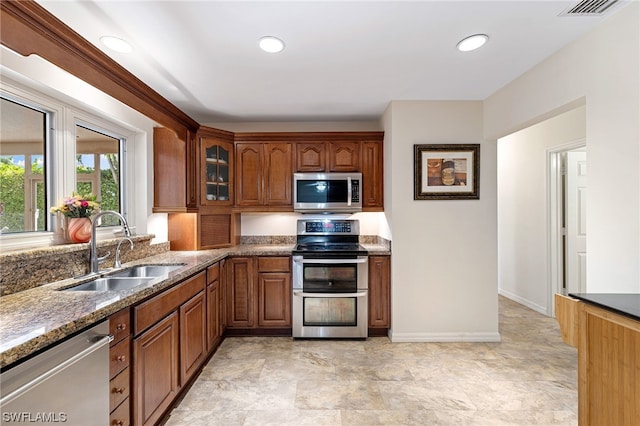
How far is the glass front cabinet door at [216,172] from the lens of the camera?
3264mm

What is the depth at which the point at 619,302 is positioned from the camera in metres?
1.28

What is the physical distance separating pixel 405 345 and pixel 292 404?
138cm

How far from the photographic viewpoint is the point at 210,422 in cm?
190

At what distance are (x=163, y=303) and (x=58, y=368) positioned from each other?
72 centimetres

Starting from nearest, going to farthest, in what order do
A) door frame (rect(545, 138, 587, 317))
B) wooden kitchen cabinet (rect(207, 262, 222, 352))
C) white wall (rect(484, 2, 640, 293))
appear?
1. white wall (rect(484, 2, 640, 293))
2. wooden kitchen cabinet (rect(207, 262, 222, 352))
3. door frame (rect(545, 138, 587, 317))

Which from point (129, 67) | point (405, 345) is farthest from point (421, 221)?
point (129, 67)

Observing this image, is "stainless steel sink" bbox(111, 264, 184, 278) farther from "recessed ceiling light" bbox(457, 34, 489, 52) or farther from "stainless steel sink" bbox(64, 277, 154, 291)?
"recessed ceiling light" bbox(457, 34, 489, 52)

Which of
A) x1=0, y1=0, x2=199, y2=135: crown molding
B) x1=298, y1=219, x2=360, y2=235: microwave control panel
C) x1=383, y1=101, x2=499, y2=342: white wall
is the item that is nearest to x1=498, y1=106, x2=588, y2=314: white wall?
x1=383, y1=101, x2=499, y2=342: white wall

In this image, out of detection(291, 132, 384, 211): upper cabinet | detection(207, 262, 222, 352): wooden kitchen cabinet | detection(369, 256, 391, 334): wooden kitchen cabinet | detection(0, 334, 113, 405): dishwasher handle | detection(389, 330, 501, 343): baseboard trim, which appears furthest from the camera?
detection(291, 132, 384, 211): upper cabinet

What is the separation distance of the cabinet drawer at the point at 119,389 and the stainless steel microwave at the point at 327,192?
7.42 feet

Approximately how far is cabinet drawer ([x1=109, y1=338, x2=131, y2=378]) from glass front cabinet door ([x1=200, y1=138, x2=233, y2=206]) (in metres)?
1.94

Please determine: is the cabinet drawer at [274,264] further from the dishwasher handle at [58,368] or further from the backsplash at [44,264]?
the dishwasher handle at [58,368]

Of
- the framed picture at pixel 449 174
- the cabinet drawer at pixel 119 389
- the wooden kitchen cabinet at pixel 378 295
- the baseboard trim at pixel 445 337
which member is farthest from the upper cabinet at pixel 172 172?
the baseboard trim at pixel 445 337

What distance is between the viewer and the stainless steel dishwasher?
3.20 feet
